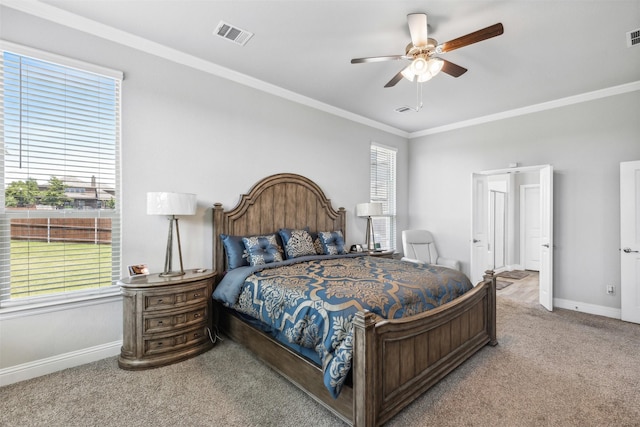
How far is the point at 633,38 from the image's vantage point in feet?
9.13

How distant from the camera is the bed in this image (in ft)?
5.59

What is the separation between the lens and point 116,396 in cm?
217

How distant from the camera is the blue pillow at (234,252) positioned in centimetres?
320

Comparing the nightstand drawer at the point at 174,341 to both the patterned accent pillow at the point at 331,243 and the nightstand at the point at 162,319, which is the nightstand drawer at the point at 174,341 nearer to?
the nightstand at the point at 162,319

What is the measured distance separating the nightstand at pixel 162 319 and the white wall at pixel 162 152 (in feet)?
1.34

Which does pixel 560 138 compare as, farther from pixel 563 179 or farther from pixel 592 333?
pixel 592 333

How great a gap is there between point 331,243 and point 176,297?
2014 mm

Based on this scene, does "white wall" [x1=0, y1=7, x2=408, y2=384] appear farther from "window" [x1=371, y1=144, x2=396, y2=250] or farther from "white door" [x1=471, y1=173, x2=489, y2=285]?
"white door" [x1=471, y1=173, x2=489, y2=285]

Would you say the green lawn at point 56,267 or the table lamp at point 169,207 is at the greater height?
the table lamp at point 169,207

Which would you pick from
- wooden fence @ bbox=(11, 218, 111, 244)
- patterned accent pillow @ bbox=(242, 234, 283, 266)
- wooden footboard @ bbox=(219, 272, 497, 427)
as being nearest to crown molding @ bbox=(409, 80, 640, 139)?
wooden footboard @ bbox=(219, 272, 497, 427)

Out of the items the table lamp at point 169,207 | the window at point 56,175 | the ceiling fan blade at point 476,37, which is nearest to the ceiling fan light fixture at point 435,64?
the ceiling fan blade at point 476,37

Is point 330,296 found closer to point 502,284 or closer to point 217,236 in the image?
point 217,236

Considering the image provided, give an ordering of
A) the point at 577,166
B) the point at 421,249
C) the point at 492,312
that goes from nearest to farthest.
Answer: the point at 492,312, the point at 577,166, the point at 421,249

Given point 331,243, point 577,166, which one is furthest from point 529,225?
point 331,243
